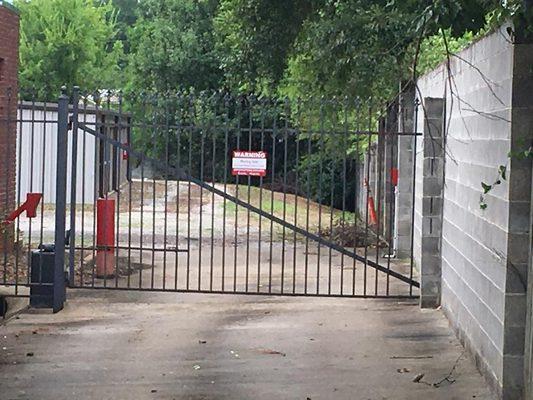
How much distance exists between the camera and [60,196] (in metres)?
11.4

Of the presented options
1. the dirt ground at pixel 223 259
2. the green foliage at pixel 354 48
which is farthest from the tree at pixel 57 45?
the green foliage at pixel 354 48

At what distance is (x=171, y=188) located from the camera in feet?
110

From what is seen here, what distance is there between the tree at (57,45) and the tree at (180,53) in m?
3.93

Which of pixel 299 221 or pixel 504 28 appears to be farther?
pixel 299 221

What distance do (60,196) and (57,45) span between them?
35368 mm

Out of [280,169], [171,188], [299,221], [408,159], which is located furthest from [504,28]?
[280,169]

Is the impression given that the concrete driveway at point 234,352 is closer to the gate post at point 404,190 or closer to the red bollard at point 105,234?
the red bollard at point 105,234

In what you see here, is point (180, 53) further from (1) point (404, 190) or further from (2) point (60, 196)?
(2) point (60, 196)

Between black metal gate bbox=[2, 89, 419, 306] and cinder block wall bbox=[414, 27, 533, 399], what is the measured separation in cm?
129

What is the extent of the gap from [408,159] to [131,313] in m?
6.83

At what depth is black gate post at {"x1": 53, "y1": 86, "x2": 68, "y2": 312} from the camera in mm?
11336

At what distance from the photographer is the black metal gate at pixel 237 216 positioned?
11469 mm

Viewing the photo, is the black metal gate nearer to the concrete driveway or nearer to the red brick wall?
the concrete driveway

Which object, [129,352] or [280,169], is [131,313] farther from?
[280,169]
